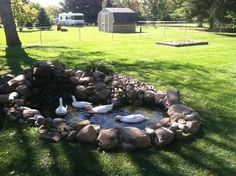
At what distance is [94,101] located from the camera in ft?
23.1

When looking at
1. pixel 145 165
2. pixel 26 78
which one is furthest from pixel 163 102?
pixel 26 78

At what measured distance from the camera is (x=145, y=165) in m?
4.21

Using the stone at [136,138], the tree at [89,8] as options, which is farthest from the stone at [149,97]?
the tree at [89,8]

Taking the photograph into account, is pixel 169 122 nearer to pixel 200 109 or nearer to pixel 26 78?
pixel 200 109

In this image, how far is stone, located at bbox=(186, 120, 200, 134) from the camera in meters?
5.09

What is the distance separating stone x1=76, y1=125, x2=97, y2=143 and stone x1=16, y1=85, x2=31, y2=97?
226cm

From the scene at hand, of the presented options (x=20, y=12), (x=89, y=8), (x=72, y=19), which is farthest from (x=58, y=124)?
(x=89, y=8)

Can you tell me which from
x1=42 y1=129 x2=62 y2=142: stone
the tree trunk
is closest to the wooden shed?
the tree trunk

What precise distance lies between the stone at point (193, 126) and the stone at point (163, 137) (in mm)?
402

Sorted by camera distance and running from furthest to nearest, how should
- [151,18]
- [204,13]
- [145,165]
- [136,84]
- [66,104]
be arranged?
[151,18]
[204,13]
[136,84]
[66,104]
[145,165]

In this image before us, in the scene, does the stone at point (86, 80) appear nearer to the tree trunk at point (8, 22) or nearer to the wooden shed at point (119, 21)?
the tree trunk at point (8, 22)

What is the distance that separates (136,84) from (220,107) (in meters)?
2.06

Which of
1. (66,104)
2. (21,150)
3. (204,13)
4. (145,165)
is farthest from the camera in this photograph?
(204,13)

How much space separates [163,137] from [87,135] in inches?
44.9
